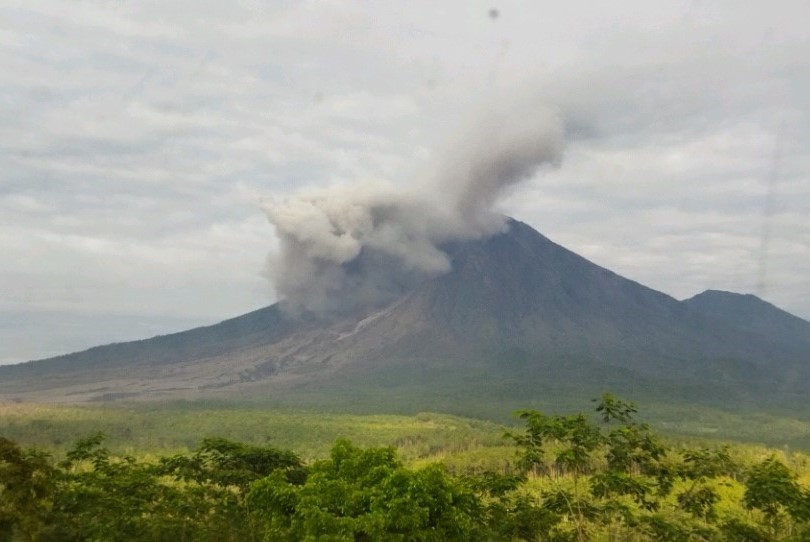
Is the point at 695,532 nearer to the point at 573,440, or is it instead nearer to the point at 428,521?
the point at 573,440

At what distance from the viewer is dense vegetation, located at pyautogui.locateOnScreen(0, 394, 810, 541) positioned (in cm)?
896

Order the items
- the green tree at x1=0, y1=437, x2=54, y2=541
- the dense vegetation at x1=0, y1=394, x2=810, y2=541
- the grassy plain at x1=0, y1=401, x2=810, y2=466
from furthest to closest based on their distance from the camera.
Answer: the grassy plain at x1=0, y1=401, x2=810, y2=466, the dense vegetation at x1=0, y1=394, x2=810, y2=541, the green tree at x1=0, y1=437, x2=54, y2=541

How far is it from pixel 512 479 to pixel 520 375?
15511 cm

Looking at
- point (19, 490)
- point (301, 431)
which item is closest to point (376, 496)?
point (19, 490)

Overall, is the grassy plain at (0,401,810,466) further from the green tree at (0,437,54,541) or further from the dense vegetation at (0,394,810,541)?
the green tree at (0,437,54,541)

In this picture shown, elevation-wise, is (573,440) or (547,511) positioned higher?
(573,440)

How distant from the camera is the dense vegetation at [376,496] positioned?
8961 mm

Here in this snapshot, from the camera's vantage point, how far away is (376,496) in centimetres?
916

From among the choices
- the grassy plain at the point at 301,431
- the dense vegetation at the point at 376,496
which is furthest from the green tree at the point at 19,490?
the grassy plain at the point at 301,431

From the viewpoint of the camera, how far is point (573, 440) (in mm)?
11078

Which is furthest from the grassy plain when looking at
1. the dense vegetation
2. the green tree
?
the green tree

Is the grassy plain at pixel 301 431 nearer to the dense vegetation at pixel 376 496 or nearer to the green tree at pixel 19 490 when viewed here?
the dense vegetation at pixel 376 496

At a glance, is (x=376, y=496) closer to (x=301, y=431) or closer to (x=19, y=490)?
(x=19, y=490)

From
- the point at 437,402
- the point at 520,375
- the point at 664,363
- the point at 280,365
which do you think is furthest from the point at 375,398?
the point at 664,363
